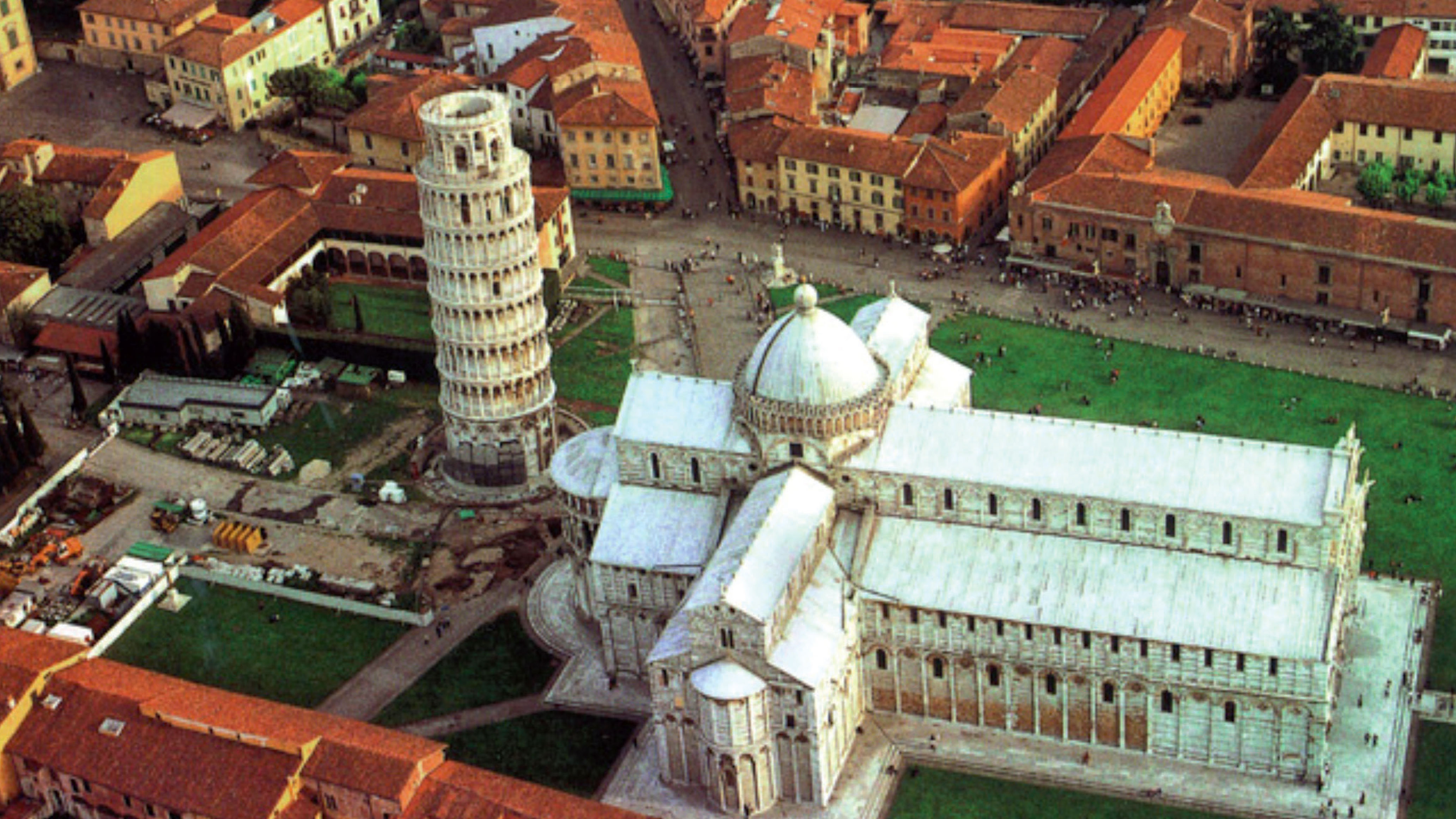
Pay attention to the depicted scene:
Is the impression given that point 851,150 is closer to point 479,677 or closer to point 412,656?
point 412,656

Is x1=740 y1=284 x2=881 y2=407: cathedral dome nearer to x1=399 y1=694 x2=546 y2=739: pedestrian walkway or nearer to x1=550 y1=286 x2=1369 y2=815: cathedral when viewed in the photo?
x1=550 y1=286 x2=1369 y2=815: cathedral

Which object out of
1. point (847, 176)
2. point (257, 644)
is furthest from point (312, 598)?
point (847, 176)

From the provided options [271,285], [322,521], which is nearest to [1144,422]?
[322,521]

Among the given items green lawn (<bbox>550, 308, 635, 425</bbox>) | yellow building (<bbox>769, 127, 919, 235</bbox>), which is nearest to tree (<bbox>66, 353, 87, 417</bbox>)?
green lawn (<bbox>550, 308, 635, 425</bbox>)

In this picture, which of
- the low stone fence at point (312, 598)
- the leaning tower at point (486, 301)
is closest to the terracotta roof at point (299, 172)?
the leaning tower at point (486, 301)

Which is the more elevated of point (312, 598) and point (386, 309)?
point (386, 309)

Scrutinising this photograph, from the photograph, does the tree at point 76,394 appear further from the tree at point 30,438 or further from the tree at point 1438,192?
the tree at point 1438,192

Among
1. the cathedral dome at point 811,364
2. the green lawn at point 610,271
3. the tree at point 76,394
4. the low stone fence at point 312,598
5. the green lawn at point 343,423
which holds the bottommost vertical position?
the low stone fence at point 312,598
